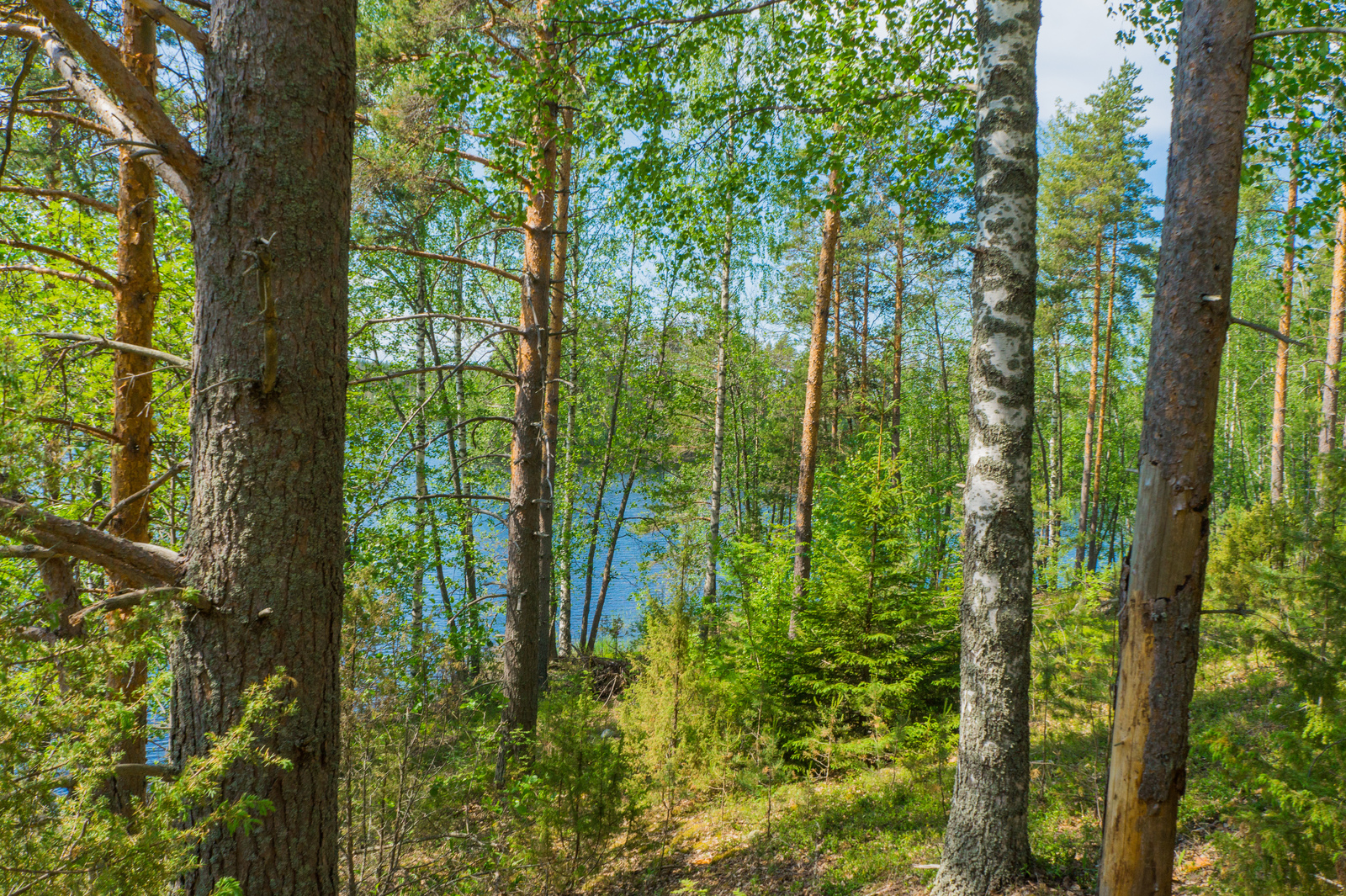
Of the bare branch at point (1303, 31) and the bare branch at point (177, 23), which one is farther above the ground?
the bare branch at point (1303, 31)

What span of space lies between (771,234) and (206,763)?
47.8 ft

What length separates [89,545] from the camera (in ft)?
5.84

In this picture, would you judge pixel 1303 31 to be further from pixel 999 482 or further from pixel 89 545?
pixel 89 545

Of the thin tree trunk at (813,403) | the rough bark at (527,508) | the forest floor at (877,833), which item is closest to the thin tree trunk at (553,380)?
the rough bark at (527,508)

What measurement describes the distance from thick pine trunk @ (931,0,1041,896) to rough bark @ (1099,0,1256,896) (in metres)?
0.52

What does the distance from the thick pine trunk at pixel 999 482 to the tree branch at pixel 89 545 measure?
3168mm

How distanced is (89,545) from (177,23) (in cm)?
158

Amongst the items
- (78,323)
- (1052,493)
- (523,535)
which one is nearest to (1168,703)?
(523,535)

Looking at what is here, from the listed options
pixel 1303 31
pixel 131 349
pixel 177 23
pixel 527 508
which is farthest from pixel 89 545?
pixel 527 508

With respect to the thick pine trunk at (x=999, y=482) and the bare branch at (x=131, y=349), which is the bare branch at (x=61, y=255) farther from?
the thick pine trunk at (x=999, y=482)

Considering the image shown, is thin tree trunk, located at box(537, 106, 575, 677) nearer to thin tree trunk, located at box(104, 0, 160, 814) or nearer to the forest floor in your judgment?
the forest floor

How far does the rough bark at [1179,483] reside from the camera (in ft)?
7.63

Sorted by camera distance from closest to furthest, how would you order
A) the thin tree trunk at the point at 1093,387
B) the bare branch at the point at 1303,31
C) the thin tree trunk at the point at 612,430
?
1. the bare branch at the point at 1303,31
2. the thin tree trunk at the point at 612,430
3. the thin tree trunk at the point at 1093,387

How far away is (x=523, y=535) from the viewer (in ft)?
19.6
